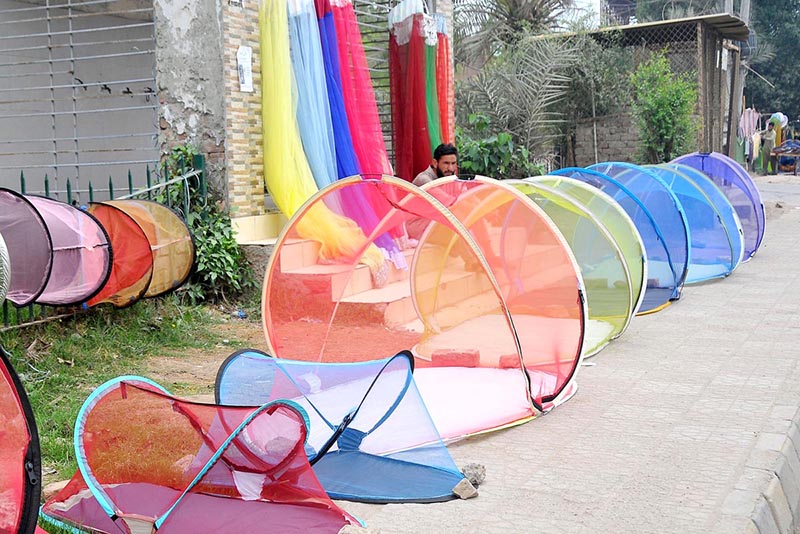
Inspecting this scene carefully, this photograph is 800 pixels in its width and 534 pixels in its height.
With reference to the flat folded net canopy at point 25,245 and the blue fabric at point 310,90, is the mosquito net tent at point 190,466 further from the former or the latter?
the blue fabric at point 310,90

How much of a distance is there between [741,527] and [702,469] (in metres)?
0.72

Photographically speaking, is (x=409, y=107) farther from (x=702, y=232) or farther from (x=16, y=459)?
(x=16, y=459)

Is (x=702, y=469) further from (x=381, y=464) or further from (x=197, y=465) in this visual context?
(x=197, y=465)

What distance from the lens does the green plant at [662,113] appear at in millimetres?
17297

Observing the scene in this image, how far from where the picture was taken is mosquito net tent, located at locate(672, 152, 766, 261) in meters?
12.5

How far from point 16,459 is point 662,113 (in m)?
16.0

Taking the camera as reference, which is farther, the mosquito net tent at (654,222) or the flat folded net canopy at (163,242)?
the mosquito net tent at (654,222)

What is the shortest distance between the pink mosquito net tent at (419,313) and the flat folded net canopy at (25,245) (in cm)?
140

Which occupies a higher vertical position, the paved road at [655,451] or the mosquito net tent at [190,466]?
the mosquito net tent at [190,466]

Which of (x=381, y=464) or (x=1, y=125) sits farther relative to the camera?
(x=1, y=125)

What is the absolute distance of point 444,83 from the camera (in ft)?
38.8

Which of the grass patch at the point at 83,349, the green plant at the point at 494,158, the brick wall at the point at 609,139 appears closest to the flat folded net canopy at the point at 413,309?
the grass patch at the point at 83,349

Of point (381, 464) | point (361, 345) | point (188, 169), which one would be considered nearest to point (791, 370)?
point (361, 345)

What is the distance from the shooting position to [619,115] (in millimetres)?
20000
